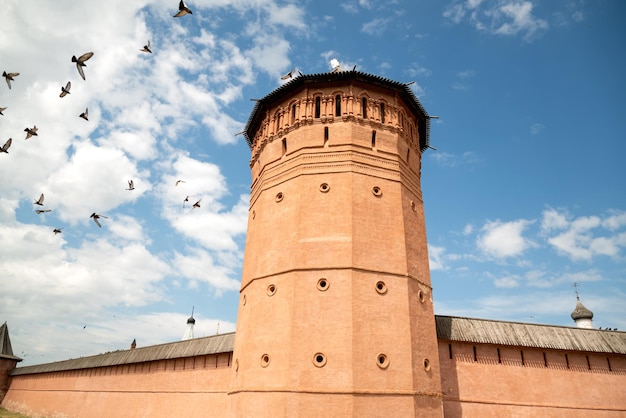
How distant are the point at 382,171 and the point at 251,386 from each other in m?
8.18

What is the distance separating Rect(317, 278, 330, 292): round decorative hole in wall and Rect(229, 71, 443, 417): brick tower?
4cm

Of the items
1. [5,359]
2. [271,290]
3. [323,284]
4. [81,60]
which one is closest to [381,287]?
[323,284]

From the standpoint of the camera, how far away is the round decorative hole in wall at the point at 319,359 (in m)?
11.8

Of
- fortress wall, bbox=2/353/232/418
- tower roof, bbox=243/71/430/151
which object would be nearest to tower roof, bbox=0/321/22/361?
fortress wall, bbox=2/353/232/418

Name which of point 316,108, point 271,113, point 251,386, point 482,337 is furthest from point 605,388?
point 271,113

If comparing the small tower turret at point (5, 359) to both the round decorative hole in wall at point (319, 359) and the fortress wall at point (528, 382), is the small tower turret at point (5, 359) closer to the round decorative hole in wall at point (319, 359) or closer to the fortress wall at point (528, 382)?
the round decorative hole in wall at point (319, 359)

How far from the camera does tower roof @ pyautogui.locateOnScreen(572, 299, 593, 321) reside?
3008cm

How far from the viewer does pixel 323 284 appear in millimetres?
12852

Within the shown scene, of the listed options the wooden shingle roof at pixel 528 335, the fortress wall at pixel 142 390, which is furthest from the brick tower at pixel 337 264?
the fortress wall at pixel 142 390

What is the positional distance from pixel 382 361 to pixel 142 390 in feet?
52.7

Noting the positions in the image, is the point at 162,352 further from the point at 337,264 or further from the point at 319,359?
the point at 337,264

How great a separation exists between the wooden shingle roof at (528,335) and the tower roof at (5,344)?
46702mm

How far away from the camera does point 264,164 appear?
16.4 m

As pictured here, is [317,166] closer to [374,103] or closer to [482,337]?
[374,103]
